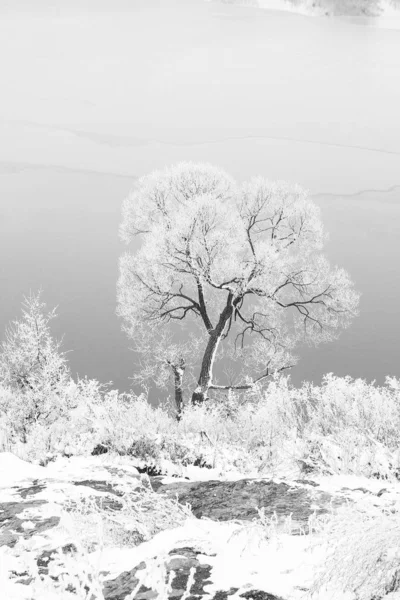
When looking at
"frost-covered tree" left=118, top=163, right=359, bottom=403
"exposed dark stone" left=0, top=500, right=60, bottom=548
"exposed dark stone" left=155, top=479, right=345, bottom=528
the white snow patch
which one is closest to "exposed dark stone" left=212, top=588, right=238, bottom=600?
"exposed dark stone" left=155, top=479, right=345, bottom=528

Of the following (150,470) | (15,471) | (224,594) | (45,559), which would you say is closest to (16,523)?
(45,559)

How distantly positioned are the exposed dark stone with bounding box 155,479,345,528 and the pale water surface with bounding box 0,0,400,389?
96.3ft

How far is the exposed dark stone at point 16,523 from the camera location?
12.0 ft

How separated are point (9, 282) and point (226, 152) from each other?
18913mm

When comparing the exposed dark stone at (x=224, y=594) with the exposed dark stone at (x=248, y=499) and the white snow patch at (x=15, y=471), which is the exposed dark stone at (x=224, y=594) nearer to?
the exposed dark stone at (x=248, y=499)

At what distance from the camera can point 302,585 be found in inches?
95.9

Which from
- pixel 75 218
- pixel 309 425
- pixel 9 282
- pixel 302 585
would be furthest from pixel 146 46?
pixel 302 585

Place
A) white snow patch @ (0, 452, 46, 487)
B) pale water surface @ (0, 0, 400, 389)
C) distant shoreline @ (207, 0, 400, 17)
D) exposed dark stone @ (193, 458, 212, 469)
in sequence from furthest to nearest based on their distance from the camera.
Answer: distant shoreline @ (207, 0, 400, 17), pale water surface @ (0, 0, 400, 389), exposed dark stone @ (193, 458, 212, 469), white snow patch @ (0, 452, 46, 487)

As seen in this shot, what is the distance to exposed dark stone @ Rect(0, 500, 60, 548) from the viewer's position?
12.0 feet

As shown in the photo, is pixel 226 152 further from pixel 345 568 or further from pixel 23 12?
pixel 345 568

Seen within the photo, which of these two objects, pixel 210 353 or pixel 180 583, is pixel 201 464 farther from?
pixel 210 353

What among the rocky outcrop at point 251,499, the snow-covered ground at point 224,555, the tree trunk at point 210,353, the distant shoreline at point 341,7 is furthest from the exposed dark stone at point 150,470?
the distant shoreline at point 341,7

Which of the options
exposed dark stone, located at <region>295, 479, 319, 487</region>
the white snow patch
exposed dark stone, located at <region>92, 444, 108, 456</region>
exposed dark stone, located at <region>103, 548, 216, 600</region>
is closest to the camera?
exposed dark stone, located at <region>103, 548, 216, 600</region>

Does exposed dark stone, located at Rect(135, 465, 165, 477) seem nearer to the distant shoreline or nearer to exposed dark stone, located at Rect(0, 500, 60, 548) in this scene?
exposed dark stone, located at Rect(0, 500, 60, 548)
